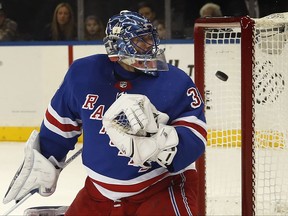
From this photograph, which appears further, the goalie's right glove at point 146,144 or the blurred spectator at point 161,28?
the blurred spectator at point 161,28

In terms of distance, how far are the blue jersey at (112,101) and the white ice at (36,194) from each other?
4.43 ft

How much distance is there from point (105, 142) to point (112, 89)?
0.16m

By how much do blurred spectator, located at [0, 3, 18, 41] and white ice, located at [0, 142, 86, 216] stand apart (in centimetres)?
108

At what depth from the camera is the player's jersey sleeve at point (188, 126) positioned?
1941 millimetres

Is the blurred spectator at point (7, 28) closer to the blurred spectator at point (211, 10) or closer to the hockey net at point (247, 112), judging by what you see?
the blurred spectator at point (211, 10)

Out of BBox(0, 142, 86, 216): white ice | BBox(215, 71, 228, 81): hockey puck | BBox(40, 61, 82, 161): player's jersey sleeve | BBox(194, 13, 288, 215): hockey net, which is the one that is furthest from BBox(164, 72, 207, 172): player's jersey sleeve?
BBox(215, 71, 228, 81): hockey puck

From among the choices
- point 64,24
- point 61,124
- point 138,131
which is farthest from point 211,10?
point 138,131

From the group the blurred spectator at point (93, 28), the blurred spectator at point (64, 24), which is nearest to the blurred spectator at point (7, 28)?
the blurred spectator at point (64, 24)

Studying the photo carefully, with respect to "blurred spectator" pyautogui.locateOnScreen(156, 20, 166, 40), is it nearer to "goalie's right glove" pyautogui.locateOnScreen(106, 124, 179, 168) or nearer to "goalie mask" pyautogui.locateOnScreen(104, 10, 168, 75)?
"goalie mask" pyautogui.locateOnScreen(104, 10, 168, 75)

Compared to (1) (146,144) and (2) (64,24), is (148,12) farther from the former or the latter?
(1) (146,144)

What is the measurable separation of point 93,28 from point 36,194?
2.41 meters

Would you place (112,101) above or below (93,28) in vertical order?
above

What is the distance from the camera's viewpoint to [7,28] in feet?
19.8

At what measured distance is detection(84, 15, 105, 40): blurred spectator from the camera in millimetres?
5867
